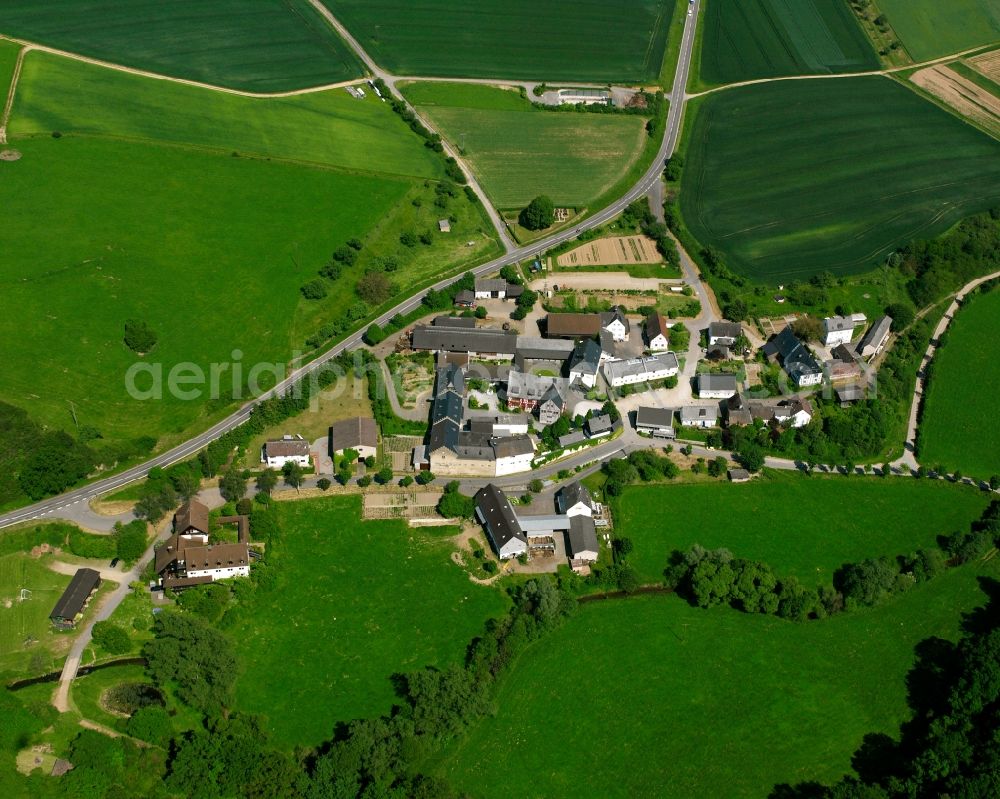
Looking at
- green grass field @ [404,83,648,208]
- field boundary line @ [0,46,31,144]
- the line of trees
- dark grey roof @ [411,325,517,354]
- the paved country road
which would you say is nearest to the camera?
the line of trees

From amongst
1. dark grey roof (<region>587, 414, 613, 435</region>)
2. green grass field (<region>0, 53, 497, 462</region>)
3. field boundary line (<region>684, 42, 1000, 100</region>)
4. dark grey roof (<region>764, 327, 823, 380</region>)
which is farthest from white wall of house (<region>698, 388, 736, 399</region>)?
field boundary line (<region>684, 42, 1000, 100</region>)

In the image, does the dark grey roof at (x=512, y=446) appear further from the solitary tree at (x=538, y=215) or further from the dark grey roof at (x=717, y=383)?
the solitary tree at (x=538, y=215)

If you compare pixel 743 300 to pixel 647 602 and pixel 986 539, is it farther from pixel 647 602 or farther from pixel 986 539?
pixel 647 602

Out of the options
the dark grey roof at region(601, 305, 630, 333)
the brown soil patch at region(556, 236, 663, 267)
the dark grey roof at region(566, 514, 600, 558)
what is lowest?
the dark grey roof at region(566, 514, 600, 558)

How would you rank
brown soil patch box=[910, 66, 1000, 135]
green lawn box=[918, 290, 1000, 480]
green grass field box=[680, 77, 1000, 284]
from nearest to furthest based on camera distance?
1. green lawn box=[918, 290, 1000, 480]
2. green grass field box=[680, 77, 1000, 284]
3. brown soil patch box=[910, 66, 1000, 135]

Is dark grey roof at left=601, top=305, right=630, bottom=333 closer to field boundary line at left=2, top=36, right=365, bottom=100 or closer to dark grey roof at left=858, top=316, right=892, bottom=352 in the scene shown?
dark grey roof at left=858, top=316, right=892, bottom=352

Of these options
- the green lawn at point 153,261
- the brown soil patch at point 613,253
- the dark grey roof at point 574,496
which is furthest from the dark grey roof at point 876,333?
the green lawn at point 153,261

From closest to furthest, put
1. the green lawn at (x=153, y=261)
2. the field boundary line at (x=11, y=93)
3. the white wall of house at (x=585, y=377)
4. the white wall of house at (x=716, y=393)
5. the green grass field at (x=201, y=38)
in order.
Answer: the green lawn at (x=153, y=261)
the white wall of house at (x=716, y=393)
the white wall of house at (x=585, y=377)
the field boundary line at (x=11, y=93)
the green grass field at (x=201, y=38)
